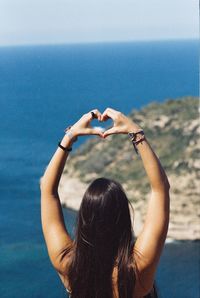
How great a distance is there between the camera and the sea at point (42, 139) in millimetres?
23969

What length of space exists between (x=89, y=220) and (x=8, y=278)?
23595mm

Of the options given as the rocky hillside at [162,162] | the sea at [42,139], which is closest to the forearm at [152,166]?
the sea at [42,139]

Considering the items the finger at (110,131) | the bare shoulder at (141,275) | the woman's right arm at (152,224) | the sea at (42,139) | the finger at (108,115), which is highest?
the finger at (108,115)

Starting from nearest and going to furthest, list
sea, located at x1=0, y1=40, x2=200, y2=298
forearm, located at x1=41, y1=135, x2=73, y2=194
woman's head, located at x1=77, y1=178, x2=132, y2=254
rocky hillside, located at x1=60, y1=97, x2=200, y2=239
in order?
woman's head, located at x1=77, y1=178, x2=132, y2=254 → forearm, located at x1=41, y1=135, x2=73, y2=194 → sea, located at x1=0, y1=40, x2=200, y2=298 → rocky hillside, located at x1=60, y1=97, x2=200, y2=239

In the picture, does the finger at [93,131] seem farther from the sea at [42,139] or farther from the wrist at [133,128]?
the sea at [42,139]

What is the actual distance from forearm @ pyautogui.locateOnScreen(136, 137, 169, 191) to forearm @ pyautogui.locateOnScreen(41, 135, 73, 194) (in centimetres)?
16

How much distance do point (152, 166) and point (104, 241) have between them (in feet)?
0.59

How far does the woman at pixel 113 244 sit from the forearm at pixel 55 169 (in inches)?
3.1

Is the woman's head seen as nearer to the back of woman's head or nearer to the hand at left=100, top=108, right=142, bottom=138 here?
the back of woman's head

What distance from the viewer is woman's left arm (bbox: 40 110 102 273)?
4.81ft

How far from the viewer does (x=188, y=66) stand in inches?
3317

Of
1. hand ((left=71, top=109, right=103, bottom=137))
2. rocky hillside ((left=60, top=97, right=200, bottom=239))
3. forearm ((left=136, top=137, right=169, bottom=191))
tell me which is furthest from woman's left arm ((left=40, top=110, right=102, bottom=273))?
rocky hillside ((left=60, top=97, right=200, bottom=239))

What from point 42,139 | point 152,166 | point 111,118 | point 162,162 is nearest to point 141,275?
point 152,166

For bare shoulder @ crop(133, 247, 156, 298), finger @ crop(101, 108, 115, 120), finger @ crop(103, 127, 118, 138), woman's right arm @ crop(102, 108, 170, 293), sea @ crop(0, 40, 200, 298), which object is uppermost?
finger @ crop(101, 108, 115, 120)
